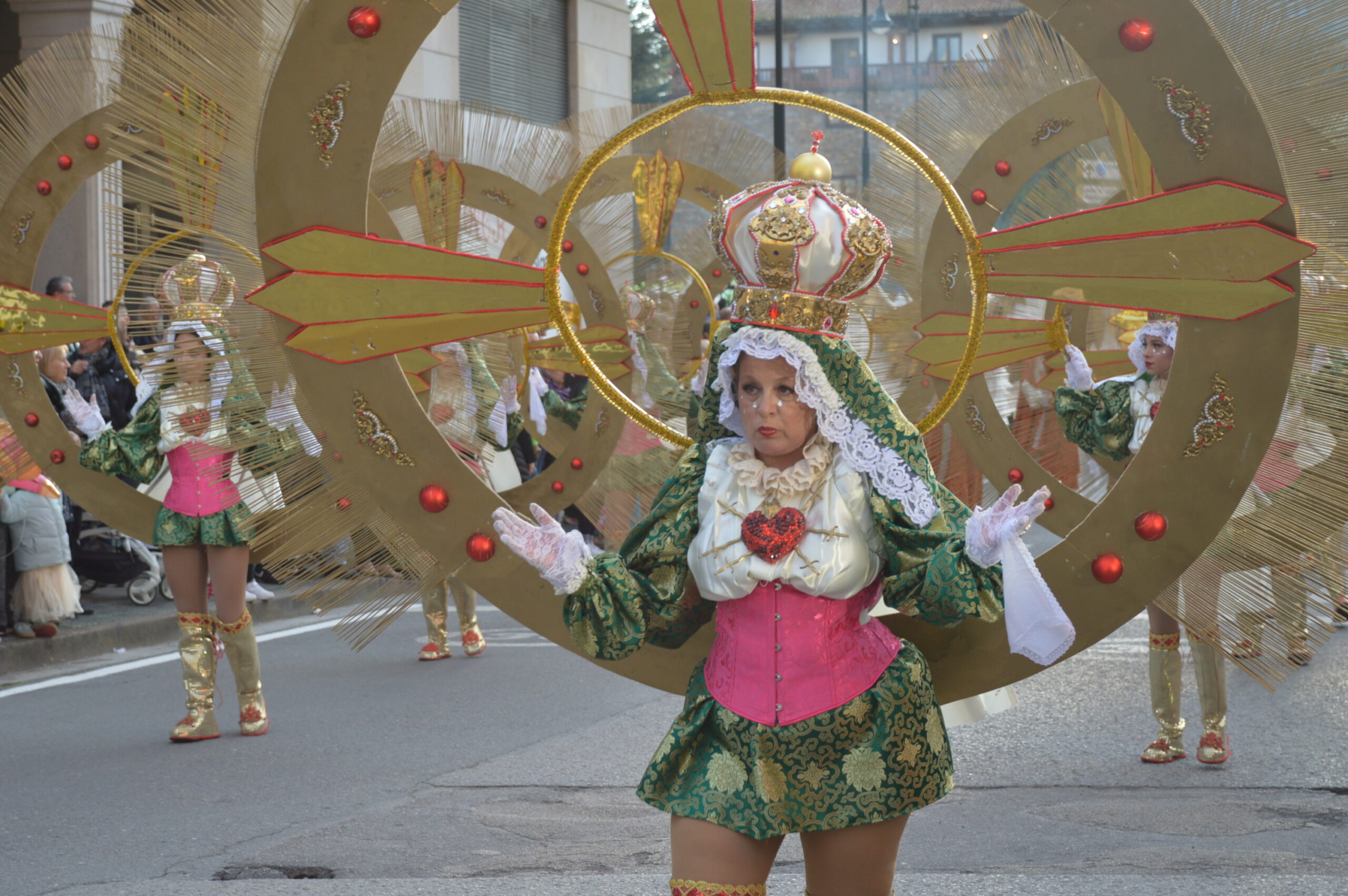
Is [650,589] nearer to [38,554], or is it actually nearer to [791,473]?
[791,473]

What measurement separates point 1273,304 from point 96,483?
4980 millimetres

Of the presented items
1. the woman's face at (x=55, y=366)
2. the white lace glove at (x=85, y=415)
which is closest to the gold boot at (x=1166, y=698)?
the white lace glove at (x=85, y=415)

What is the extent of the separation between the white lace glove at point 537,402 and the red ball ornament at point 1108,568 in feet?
18.4

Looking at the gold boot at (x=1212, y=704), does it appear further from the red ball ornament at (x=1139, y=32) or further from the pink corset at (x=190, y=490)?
the pink corset at (x=190, y=490)

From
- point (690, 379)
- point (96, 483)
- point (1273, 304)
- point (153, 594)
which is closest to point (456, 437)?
point (1273, 304)

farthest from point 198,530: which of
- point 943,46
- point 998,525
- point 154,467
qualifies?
point 943,46

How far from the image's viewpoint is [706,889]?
2.57 metres

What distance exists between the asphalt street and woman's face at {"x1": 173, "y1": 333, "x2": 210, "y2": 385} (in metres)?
1.55

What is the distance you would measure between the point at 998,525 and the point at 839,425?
366 millimetres

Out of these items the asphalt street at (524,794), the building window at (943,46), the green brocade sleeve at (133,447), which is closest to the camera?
the asphalt street at (524,794)

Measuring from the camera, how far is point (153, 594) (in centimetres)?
922

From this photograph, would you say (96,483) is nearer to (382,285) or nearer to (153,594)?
(153,594)

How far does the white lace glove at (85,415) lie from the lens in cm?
617

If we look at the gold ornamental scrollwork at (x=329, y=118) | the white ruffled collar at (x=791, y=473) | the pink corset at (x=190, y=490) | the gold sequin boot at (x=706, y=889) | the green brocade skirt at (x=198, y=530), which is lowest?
the gold sequin boot at (x=706, y=889)
